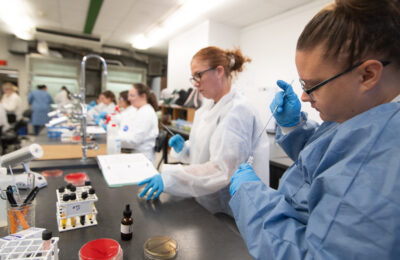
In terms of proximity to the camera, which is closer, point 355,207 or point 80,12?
point 355,207

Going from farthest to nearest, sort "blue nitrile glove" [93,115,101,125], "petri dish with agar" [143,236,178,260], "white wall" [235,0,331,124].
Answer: "blue nitrile glove" [93,115,101,125] < "white wall" [235,0,331,124] < "petri dish with agar" [143,236,178,260]

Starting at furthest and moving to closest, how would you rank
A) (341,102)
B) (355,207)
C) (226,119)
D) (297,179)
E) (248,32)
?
1. (248,32)
2. (226,119)
3. (297,179)
4. (341,102)
5. (355,207)

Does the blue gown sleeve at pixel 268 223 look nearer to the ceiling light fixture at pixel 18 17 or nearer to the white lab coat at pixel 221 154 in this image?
the white lab coat at pixel 221 154

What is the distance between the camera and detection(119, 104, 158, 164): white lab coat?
8.69 ft

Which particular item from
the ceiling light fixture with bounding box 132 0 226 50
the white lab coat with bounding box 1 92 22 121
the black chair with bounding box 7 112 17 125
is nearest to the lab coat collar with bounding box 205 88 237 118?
the ceiling light fixture with bounding box 132 0 226 50

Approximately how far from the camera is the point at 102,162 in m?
1.50

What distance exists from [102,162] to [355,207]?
1.40 metres

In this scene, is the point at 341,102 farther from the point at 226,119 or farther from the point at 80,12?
the point at 80,12

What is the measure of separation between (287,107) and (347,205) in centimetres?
57

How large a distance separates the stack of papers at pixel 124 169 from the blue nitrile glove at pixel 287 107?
2.60ft

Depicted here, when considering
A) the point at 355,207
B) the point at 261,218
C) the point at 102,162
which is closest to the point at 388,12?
the point at 355,207

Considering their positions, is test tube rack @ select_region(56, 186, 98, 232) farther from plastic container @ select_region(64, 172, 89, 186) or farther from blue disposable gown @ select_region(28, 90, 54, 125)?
blue disposable gown @ select_region(28, 90, 54, 125)

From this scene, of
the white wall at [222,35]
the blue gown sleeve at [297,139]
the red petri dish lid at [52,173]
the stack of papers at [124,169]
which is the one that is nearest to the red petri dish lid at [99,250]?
the stack of papers at [124,169]

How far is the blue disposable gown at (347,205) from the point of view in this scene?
416 millimetres
